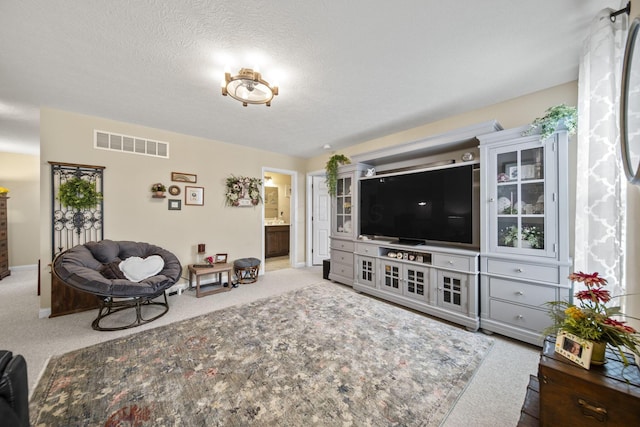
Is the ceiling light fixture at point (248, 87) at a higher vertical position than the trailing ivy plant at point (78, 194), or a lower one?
higher

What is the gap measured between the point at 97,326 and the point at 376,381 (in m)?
2.84

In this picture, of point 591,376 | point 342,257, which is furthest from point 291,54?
point 342,257

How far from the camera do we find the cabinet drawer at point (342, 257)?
3.91 m

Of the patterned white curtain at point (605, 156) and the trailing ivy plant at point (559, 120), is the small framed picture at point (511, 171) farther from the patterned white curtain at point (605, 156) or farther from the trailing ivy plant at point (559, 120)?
the patterned white curtain at point (605, 156)

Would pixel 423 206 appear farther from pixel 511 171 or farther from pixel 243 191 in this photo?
pixel 243 191

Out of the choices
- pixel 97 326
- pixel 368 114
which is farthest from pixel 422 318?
pixel 97 326

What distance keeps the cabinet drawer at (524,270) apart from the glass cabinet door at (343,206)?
2.02 m

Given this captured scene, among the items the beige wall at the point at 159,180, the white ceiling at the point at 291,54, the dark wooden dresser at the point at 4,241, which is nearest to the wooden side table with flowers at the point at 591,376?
the white ceiling at the point at 291,54

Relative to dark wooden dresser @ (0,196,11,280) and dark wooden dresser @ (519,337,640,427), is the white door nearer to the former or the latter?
dark wooden dresser @ (519,337,640,427)

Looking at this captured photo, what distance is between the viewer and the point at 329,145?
446 centimetres

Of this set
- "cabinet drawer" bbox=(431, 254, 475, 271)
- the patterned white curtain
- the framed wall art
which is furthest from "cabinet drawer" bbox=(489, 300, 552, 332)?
the framed wall art

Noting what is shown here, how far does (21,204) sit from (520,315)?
27.5ft

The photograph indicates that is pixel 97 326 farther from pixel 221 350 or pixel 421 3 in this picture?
pixel 421 3

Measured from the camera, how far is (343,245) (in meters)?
4.03
